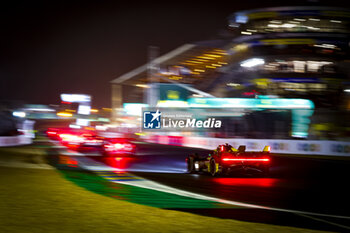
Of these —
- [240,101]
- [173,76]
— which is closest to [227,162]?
[240,101]

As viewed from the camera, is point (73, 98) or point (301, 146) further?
point (73, 98)

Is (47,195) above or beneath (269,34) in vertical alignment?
beneath

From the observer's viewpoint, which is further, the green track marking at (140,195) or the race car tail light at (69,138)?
the race car tail light at (69,138)

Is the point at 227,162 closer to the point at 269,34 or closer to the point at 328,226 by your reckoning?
the point at 328,226

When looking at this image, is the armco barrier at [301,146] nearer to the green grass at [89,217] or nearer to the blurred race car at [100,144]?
the blurred race car at [100,144]

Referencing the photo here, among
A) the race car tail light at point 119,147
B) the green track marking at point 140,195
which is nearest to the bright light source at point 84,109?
the race car tail light at point 119,147

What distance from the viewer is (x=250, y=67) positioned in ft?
196

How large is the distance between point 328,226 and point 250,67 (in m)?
54.1

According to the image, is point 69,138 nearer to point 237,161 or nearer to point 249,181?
point 237,161

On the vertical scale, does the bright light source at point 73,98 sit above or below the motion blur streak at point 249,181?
above

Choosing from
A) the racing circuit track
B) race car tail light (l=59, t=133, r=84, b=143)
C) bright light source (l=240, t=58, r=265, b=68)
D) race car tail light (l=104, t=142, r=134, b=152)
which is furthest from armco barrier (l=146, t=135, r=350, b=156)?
bright light source (l=240, t=58, r=265, b=68)

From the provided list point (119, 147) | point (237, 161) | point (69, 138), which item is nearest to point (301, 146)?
point (119, 147)

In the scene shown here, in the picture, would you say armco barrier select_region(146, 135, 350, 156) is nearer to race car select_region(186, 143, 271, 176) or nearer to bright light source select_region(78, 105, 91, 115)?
race car select_region(186, 143, 271, 176)

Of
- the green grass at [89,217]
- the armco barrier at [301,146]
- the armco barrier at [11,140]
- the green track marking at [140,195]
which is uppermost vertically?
the green grass at [89,217]
